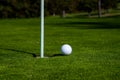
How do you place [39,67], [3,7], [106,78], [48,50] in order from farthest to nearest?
[3,7], [48,50], [39,67], [106,78]

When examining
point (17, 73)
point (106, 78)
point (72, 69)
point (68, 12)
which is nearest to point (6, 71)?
point (17, 73)

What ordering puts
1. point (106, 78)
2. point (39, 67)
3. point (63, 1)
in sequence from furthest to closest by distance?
point (63, 1) → point (39, 67) → point (106, 78)

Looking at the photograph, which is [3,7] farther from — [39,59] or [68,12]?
[39,59]

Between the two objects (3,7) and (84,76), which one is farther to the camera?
(3,7)

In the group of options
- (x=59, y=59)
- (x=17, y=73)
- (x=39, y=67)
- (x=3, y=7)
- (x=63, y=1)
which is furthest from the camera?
(x=63, y=1)

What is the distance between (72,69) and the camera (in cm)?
1277

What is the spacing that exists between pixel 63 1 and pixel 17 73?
70.8 m

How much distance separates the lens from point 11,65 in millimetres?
13781

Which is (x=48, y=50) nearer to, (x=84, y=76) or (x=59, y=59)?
A: (x=59, y=59)

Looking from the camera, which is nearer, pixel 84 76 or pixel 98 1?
pixel 84 76

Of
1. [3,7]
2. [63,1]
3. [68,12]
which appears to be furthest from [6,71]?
[68,12]

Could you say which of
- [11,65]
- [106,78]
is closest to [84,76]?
[106,78]

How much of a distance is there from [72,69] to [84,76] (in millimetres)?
1284

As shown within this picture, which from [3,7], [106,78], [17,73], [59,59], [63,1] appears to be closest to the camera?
[106,78]
